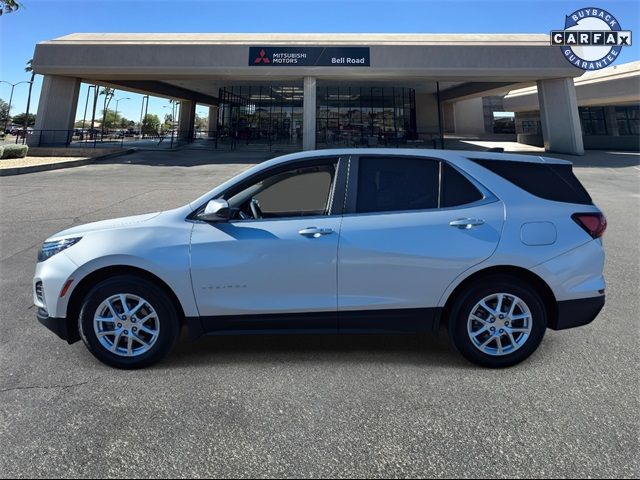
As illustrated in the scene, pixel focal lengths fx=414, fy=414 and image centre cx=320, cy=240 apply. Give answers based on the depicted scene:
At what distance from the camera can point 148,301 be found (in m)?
3.14

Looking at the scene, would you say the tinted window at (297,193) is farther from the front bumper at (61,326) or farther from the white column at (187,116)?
the white column at (187,116)

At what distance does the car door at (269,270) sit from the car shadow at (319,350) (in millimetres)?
395

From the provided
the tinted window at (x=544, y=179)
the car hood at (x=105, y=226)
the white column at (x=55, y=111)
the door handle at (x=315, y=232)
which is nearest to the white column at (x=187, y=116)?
the white column at (x=55, y=111)

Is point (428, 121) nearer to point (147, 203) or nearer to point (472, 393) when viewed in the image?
point (147, 203)

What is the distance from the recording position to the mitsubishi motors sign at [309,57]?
80.8ft

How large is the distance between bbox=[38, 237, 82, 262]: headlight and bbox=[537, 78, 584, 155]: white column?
1157 inches

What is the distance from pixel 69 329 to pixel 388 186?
2.76 meters

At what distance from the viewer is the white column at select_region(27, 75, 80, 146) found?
2578 cm

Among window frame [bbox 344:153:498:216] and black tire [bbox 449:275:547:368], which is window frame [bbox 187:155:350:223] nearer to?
window frame [bbox 344:153:498:216]

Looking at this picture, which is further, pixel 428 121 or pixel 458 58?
pixel 428 121

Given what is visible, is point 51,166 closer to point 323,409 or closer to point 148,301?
point 148,301

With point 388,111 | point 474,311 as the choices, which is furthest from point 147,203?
point 388,111

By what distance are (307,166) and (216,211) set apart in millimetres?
879

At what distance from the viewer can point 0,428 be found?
256 cm
